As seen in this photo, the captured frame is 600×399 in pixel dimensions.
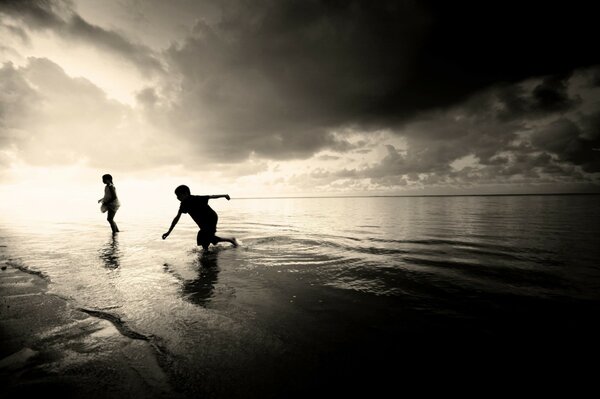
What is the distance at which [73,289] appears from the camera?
4.94 metres

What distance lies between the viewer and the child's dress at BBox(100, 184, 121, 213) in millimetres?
12266

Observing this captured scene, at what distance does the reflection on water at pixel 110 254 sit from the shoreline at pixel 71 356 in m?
2.82

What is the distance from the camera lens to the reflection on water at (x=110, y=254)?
6949 millimetres

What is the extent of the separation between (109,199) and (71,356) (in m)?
11.7

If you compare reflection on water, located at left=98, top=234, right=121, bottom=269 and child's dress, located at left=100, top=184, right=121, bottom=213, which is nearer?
reflection on water, located at left=98, top=234, right=121, bottom=269

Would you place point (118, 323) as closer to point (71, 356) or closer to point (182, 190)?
point (71, 356)

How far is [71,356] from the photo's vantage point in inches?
108

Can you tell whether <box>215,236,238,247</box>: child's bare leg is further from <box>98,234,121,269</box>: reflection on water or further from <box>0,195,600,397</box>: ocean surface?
<box>98,234,121,269</box>: reflection on water

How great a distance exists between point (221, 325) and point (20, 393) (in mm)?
1830

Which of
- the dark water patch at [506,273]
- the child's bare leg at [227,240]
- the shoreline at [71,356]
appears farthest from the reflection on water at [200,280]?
the dark water patch at [506,273]

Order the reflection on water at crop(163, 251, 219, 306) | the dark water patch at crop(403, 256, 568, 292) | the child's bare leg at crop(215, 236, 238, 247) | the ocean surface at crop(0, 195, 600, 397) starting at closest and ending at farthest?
the ocean surface at crop(0, 195, 600, 397), the reflection on water at crop(163, 251, 219, 306), the dark water patch at crop(403, 256, 568, 292), the child's bare leg at crop(215, 236, 238, 247)

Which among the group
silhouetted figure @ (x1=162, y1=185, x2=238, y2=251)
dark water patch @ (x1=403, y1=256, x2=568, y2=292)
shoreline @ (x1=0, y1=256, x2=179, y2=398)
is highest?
silhouetted figure @ (x1=162, y1=185, x2=238, y2=251)

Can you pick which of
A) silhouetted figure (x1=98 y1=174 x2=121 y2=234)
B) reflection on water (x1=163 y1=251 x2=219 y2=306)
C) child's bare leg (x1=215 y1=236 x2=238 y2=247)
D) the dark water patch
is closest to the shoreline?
reflection on water (x1=163 y1=251 x2=219 y2=306)

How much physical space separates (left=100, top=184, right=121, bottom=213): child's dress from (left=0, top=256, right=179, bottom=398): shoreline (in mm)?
9327
